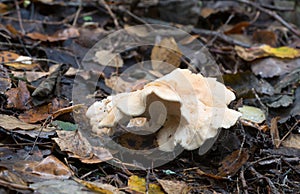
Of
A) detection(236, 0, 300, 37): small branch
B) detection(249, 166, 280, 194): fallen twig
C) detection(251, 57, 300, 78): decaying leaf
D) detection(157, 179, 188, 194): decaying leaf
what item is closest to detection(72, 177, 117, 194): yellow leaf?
detection(157, 179, 188, 194): decaying leaf

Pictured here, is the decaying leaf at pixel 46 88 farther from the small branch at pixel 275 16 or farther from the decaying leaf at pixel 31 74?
the small branch at pixel 275 16

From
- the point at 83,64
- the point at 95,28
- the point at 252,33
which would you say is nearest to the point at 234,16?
the point at 252,33

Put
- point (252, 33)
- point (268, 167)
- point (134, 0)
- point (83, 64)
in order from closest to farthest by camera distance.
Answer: point (268, 167) < point (83, 64) < point (134, 0) < point (252, 33)

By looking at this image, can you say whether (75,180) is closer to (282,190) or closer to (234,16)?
(282,190)

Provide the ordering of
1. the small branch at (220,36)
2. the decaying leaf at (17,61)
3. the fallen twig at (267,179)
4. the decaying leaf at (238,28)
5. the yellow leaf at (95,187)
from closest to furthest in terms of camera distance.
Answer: the yellow leaf at (95,187), the fallen twig at (267,179), the decaying leaf at (17,61), the small branch at (220,36), the decaying leaf at (238,28)

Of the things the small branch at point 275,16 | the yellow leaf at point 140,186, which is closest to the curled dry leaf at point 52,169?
the yellow leaf at point 140,186

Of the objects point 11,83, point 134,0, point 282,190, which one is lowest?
point 282,190
